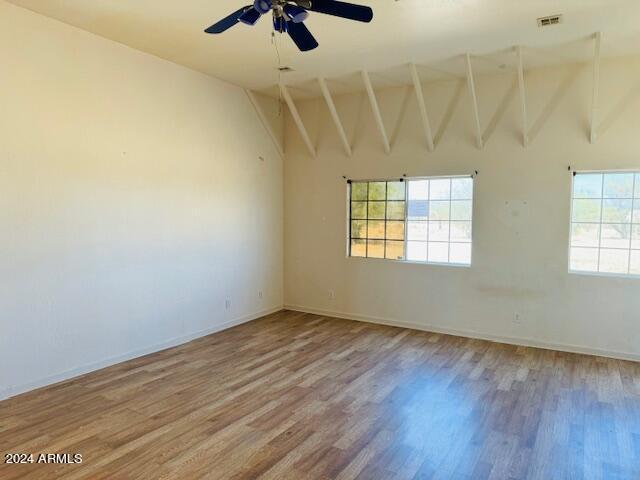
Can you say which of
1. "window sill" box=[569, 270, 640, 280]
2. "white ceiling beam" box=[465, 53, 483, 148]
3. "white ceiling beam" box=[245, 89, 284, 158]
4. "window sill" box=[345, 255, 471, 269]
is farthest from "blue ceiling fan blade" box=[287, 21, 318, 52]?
"window sill" box=[569, 270, 640, 280]

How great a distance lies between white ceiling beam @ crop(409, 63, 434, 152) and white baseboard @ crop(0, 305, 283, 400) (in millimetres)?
3469

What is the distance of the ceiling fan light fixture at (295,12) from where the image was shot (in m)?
2.50

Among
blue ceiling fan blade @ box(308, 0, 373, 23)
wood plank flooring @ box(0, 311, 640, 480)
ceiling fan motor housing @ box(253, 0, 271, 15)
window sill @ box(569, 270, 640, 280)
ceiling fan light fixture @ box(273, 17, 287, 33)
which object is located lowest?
wood plank flooring @ box(0, 311, 640, 480)

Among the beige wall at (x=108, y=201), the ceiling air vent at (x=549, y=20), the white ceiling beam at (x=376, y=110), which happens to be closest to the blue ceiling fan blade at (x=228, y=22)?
the beige wall at (x=108, y=201)

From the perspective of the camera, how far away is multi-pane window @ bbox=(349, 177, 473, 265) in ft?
18.0

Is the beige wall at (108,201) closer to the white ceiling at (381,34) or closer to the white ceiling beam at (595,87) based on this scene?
the white ceiling at (381,34)

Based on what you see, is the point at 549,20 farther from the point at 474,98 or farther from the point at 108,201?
the point at 108,201

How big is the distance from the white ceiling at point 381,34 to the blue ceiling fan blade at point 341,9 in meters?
0.85

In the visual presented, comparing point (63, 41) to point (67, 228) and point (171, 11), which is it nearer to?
point (171, 11)

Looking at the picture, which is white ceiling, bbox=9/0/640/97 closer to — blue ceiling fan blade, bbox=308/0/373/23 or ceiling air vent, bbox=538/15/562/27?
ceiling air vent, bbox=538/15/562/27

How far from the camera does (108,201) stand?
13.9 ft

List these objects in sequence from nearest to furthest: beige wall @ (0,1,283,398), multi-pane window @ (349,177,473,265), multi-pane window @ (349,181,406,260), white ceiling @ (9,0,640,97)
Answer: white ceiling @ (9,0,640,97), beige wall @ (0,1,283,398), multi-pane window @ (349,177,473,265), multi-pane window @ (349,181,406,260)

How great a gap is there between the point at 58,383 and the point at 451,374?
3684mm

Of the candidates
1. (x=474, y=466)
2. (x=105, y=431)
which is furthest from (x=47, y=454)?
(x=474, y=466)
